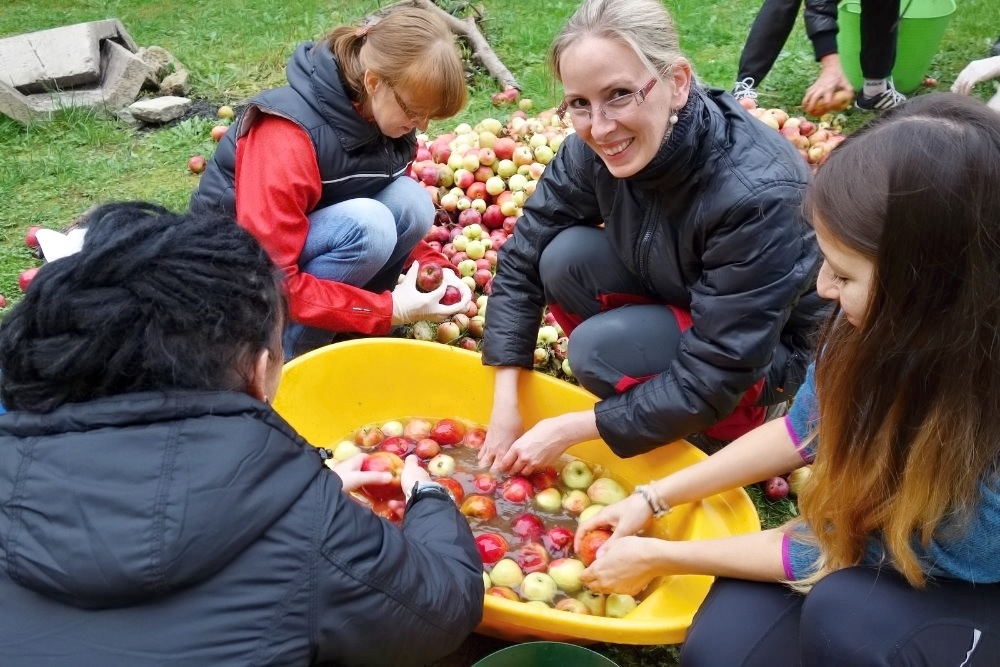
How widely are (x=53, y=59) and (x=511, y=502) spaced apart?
13.7 feet

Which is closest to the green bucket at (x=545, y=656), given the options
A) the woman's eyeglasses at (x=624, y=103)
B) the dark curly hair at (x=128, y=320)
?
the dark curly hair at (x=128, y=320)

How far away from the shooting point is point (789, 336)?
2320 millimetres

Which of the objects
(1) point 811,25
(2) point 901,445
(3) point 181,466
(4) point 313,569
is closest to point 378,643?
(4) point 313,569

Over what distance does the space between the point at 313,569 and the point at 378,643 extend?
0.22 metres

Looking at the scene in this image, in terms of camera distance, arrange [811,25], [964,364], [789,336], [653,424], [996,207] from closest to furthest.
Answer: [996,207] → [964,364] → [653,424] → [789,336] → [811,25]

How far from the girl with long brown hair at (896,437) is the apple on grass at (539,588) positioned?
0.39 m

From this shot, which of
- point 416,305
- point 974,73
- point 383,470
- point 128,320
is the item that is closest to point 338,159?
point 416,305

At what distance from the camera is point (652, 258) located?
7.07 feet

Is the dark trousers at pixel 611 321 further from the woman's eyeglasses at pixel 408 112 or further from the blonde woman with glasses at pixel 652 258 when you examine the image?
the woman's eyeglasses at pixel 408 112

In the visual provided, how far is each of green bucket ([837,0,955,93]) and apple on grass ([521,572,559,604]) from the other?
3.63 metres

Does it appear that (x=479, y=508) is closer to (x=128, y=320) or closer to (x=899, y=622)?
(x=899, y=622)

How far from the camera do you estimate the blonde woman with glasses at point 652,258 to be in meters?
1.85

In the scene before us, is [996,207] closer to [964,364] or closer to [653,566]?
[964,364]

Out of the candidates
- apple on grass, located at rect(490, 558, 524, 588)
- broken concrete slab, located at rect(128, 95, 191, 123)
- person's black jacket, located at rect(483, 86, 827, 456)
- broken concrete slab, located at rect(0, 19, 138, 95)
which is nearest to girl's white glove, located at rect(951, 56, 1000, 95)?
person's black jacket, located at rect(483, 86, 827, 456)
